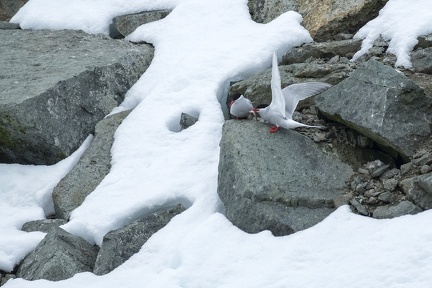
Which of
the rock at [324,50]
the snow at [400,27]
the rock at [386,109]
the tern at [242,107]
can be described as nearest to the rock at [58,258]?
the tern at [242,107]

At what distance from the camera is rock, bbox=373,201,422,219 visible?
7.89 metres

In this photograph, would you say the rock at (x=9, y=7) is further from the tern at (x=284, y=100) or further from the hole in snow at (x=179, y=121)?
the tern at (x=284, y=100)

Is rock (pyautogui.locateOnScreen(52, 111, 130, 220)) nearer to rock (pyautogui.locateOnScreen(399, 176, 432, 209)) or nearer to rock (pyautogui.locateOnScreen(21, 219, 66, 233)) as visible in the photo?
rock (pyautogui.locateOnScreen(21, 219, 66, 233))

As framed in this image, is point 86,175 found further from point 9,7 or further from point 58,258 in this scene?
point 9,7

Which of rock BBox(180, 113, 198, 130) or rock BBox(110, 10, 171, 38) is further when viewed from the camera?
rock BBox(110, 10, 171, 38)

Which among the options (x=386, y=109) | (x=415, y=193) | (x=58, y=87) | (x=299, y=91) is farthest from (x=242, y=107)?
(x=58, y=87)

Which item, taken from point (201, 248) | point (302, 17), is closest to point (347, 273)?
point (201, 248)

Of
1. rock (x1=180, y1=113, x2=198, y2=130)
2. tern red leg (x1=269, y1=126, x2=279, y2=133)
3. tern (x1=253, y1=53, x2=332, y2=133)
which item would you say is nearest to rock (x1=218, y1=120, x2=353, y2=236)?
tern red leg (x1=269, y1=126, x2=279, y2=133)

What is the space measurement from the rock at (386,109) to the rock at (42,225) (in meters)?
4.20

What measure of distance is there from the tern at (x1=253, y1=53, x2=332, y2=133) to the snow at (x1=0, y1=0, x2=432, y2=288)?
3.72 feet

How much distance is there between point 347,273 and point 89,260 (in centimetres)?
353

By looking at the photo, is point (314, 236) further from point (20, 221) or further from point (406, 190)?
point (20, 221)

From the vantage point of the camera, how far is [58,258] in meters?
8.55

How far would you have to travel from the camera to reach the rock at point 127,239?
8.66 m
